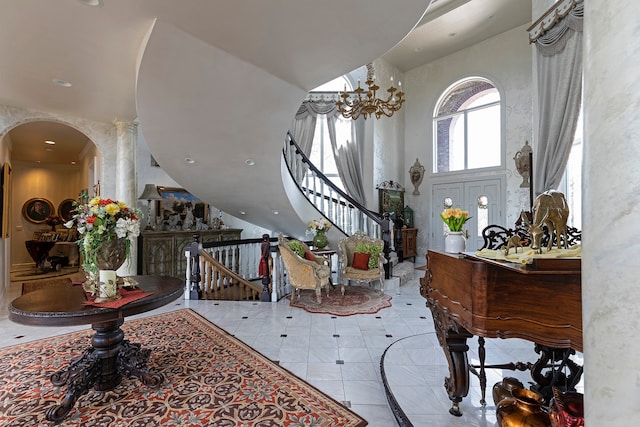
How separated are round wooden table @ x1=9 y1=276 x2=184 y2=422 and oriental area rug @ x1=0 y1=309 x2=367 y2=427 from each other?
96 mm

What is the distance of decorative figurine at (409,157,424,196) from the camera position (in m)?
8.66

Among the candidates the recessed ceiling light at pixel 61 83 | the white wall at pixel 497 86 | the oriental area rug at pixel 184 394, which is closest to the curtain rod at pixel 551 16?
the white wall at pixel 497 86

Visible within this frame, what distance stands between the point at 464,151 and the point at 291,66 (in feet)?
21.2

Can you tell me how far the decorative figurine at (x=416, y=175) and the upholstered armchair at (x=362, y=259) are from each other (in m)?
3.97

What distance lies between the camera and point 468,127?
8016 millimetres

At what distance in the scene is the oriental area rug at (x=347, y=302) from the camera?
4348mm

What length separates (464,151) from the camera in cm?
812

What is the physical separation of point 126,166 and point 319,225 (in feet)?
12.4

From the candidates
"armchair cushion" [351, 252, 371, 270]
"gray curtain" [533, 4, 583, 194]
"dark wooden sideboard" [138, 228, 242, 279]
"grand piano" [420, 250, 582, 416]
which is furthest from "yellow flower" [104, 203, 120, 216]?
"gray curtain" [533, 4, 583, 194]

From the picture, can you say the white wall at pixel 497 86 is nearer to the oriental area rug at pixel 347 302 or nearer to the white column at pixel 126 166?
the oriental area rug at pixel 347 302

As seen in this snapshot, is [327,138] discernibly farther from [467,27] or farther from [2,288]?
[2,288]

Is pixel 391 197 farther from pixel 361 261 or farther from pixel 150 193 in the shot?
pixel 150 193

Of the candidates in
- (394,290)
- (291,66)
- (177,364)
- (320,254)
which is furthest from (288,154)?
(177,364)

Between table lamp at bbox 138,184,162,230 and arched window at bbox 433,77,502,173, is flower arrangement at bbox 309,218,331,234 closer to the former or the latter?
table lamp at bbox 138,184,162,230
